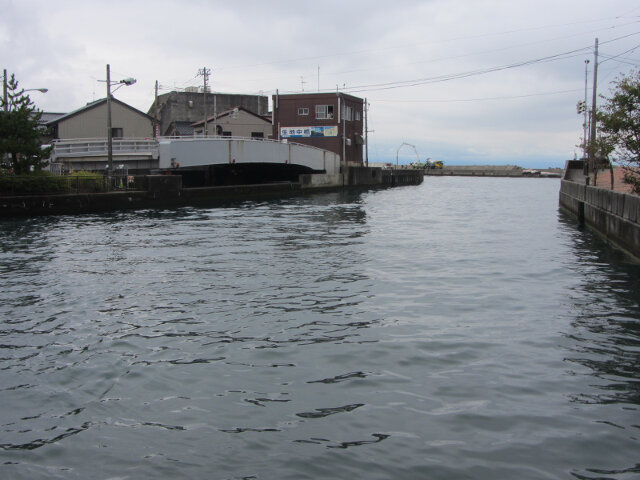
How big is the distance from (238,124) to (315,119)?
11041mm

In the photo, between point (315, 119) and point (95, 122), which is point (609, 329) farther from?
point (315, 119)

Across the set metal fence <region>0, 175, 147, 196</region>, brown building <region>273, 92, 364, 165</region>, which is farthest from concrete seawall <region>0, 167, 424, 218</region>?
brown building <region>273, 92, 364, 165</region>


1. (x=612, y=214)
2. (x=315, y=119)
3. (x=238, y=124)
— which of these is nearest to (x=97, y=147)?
(x=238, y=124)

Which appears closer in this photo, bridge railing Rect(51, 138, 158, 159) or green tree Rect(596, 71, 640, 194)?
green tree Rect(596, 71, 640, 194)

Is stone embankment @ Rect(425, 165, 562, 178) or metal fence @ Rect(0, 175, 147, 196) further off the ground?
stone embankment @ Rect(425, 165, 562, 178)

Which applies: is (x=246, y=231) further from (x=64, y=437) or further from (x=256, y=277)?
(x=64, y=437)

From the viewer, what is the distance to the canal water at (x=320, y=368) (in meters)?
5.55

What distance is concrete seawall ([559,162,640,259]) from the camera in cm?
1816

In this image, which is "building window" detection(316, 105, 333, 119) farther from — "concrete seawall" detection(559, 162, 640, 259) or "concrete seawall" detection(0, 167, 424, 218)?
"concrete seawall" detection(559, 162, 640, 259)

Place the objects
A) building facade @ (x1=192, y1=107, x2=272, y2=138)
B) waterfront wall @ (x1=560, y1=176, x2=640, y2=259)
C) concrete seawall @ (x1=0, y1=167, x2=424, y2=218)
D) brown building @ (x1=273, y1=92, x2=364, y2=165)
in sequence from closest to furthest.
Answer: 1. waterfront wall @ (x1=560, y1=176, x2=640, y2=259)
2. concrete seawall @ (x1=0, y1=167, x2=424, y2=218)
3. brown building @ (x1=273, y1=92, x2=364, y2=165)
4. building facade @ (x1=192, y1=107, x2=272, y2=138)

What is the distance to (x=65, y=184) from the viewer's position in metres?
35.4

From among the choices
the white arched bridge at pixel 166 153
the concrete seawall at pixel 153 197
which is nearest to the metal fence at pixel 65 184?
the concrete seawall at pixel 153 197

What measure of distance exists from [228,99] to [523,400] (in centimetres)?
8842

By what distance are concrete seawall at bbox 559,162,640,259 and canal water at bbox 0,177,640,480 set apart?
177cm
